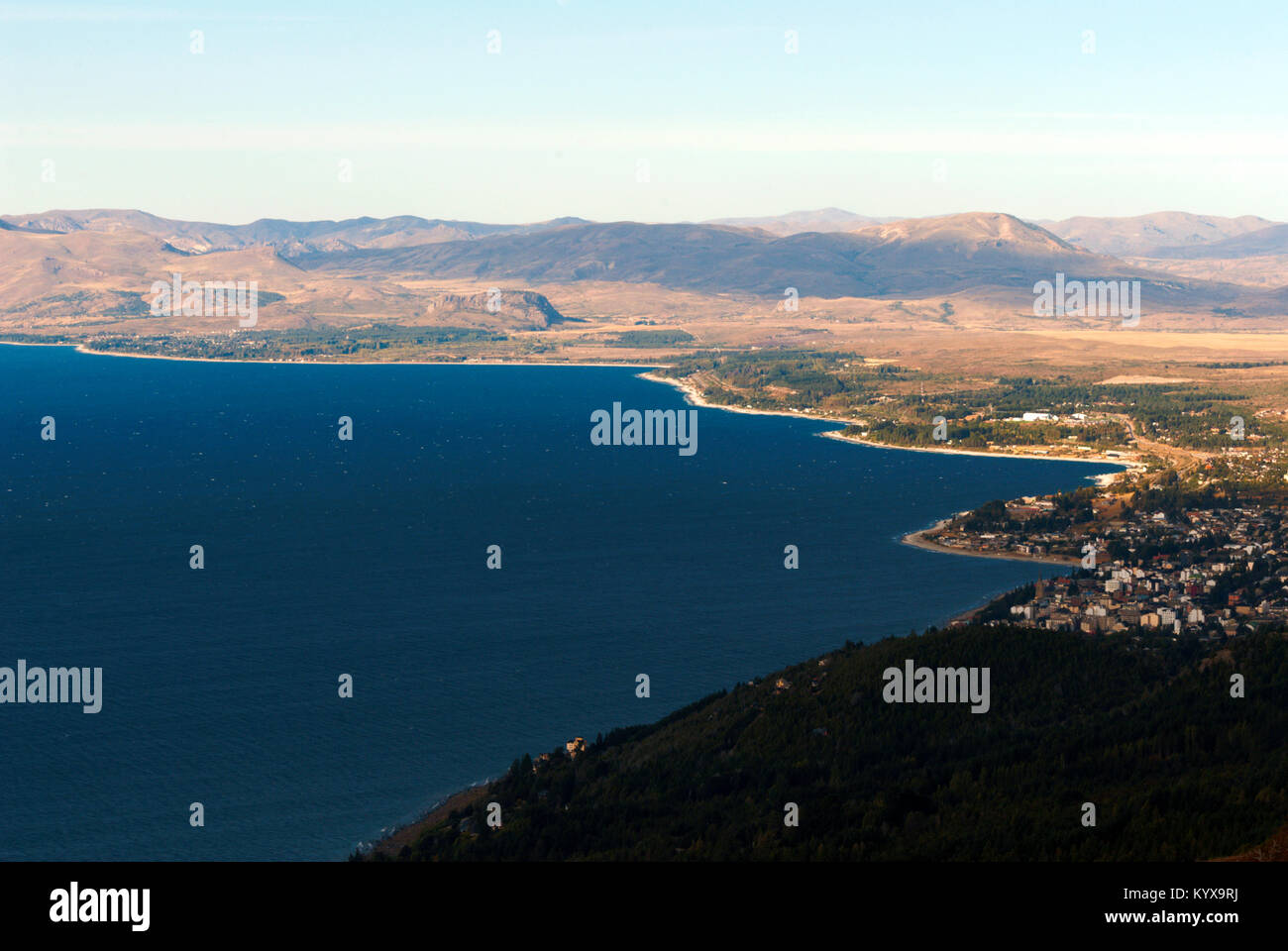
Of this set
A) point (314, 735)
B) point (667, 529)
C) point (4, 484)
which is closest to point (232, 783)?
point (314, 735)

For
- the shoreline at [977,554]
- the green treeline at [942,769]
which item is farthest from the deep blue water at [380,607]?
the green treeline at [942,769]

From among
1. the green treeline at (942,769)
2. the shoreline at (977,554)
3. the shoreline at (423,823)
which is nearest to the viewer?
the green treeline at (942,769)


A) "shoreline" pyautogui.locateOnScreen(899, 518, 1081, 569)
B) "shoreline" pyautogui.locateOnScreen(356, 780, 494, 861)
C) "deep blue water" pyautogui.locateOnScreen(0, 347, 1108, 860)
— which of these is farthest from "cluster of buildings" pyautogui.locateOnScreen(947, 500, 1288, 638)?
"shoreline" pyautogui.locateOnScreen(356, 780, 494, 861)

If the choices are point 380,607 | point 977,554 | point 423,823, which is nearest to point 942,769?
point 423,823

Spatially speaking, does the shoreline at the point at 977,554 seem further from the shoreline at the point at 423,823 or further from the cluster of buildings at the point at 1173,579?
the shoreline at the point at 423,823

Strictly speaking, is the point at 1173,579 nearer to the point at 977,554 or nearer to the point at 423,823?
the point at 977,554

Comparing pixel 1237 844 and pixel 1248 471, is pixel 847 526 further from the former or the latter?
pixel 1237 844

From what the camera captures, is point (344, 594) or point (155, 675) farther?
point (344, 594)

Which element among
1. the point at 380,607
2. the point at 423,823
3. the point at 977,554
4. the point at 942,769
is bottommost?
the point at 423,823
